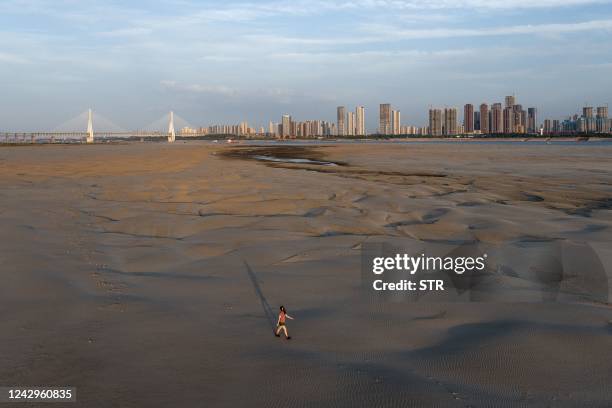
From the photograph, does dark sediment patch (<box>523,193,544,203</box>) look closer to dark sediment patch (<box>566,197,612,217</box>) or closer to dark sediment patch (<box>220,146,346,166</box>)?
dark sediment patch (<box>566,197,612,217</box>)

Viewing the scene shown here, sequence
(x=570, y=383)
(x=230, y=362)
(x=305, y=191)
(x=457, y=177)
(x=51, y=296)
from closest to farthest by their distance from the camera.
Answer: (x=570, y=383)
(x=230, y=362)
(x=51, y=296)
(x=305, y=191)
(x=457, y=177)

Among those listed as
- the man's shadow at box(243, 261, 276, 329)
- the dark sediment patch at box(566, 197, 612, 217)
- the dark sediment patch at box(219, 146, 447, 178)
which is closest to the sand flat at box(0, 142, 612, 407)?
the man's shadow at box(243, 261, 276, 329)

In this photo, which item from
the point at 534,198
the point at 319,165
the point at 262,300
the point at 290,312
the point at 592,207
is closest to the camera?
the point at 290,312

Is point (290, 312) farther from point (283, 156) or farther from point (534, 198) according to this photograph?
point (283, 156)

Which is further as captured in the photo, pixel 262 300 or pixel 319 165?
pixel 319 165

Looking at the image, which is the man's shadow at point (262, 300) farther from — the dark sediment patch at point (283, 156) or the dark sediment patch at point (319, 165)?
the dark sediment patch at point (283, 156)

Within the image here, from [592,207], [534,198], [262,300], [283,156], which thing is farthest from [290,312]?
[283,156]

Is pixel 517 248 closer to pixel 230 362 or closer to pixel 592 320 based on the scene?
pixel 592 320

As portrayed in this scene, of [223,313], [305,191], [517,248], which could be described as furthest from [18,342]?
[305,191]

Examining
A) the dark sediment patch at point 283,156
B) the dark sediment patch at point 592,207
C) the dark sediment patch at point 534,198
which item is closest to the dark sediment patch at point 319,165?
the dark sediment patch at point 283,156
